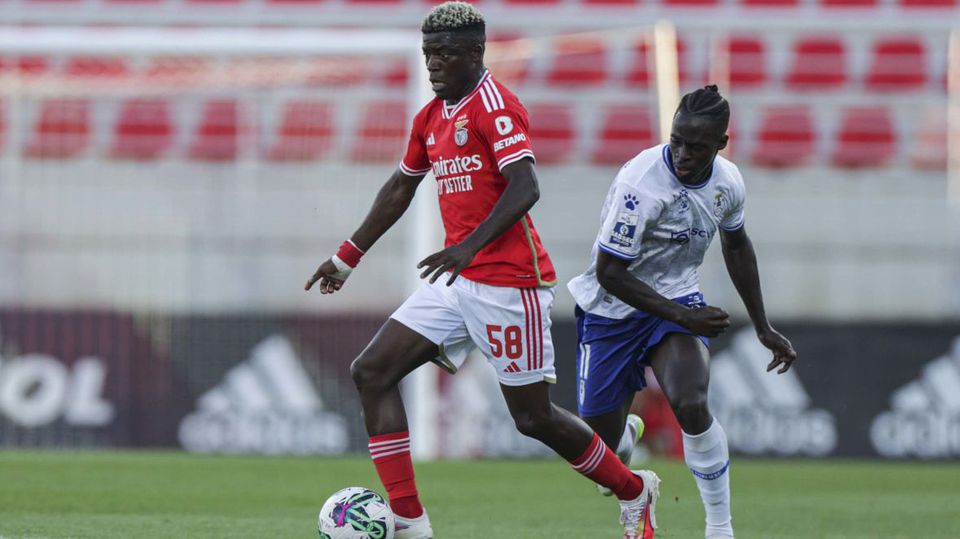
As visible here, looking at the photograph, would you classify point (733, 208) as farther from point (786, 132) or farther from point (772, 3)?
point (772, 3)

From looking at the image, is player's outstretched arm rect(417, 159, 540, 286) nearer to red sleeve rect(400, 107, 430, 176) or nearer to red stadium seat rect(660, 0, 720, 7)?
red sleeve rect(400, 107, 430, 176)

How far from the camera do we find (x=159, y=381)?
12570 millimetres

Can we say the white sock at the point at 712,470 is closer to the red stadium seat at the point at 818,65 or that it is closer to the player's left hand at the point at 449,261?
the player's left hand at the point at 449,261

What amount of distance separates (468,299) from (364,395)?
539 mm

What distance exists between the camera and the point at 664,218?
5.84m

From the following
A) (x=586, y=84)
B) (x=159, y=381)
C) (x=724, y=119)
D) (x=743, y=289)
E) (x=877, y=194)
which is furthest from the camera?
(x=586, y=84)

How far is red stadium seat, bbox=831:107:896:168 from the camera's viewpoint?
16.2 metres

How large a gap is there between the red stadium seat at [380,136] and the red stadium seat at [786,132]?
16.0 feet

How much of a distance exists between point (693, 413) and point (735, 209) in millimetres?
891

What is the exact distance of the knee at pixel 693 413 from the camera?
563 centimetres

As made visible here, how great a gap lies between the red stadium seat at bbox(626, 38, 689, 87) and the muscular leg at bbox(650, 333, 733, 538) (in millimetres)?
11443

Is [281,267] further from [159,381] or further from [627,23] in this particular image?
[627,23]

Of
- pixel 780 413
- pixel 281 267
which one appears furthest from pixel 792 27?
pixel 281 267

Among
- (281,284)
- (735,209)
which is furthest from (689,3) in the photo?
(735,209)
